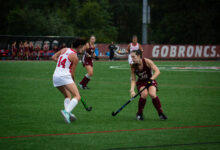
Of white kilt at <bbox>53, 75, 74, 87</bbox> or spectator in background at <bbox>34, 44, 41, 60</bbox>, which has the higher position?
white kilt at <bbox>53, 75, 74, 87</bbox>

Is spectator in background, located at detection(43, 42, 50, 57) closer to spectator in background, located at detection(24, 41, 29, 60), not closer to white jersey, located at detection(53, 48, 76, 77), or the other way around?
spectator in background, located at detection(24, 41, 29, 60)

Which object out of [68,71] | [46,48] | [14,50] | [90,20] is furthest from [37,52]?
[68,71]

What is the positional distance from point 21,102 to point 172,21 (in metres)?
61.2

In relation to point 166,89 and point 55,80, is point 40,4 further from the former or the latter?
point 55,80

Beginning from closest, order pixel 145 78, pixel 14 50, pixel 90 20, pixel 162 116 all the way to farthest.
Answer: pixel 162 116 → pixel 145 78 → pixel 14 50 → pixel 90 20

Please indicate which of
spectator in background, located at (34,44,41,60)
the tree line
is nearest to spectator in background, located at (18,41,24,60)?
spectator in background, located at (34,44,41,60)

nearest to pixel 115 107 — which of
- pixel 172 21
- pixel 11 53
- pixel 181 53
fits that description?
pixel 11 53

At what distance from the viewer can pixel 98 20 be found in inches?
2864

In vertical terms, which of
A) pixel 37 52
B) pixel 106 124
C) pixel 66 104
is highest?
pixel 66 104

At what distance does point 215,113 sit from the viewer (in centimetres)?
1073

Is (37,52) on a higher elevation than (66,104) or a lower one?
lower

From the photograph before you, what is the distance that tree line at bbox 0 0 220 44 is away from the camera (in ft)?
192

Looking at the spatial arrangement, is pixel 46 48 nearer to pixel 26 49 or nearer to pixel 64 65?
pixel 26 49

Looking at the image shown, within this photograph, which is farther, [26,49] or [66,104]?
[26,49]
